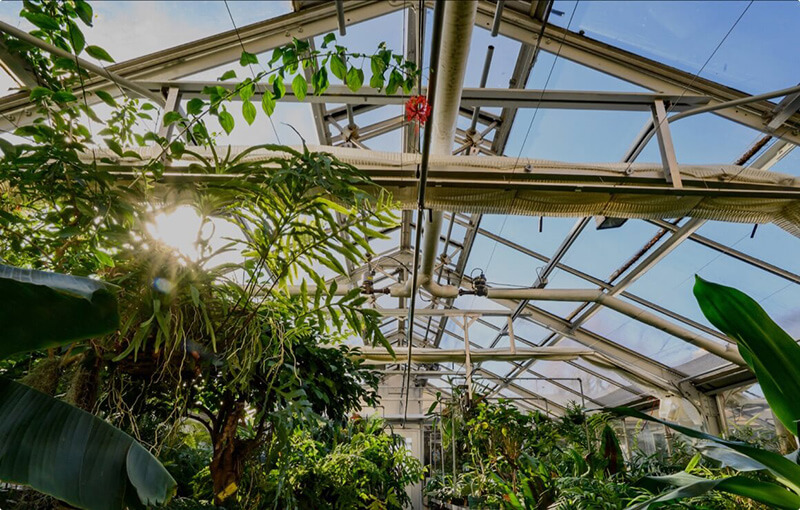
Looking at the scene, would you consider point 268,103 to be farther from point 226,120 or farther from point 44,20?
point 44,20

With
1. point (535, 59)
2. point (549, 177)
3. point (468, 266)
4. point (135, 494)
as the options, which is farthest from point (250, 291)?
point (468, 266)

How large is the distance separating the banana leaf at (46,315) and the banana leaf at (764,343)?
4.33 ft

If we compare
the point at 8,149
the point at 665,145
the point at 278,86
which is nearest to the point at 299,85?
the point at 278,86

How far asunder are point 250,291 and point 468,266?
A: 6294 mm

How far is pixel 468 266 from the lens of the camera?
7.36 meters

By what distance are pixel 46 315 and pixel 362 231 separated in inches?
30.6

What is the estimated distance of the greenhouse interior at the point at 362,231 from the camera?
1.07 m

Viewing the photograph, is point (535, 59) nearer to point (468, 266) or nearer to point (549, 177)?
point (549, 177)

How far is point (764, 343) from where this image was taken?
96 centimetres

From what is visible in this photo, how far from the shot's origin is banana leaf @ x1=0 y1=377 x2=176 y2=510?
36.7 inches

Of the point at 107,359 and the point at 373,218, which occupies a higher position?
the point at 373,218

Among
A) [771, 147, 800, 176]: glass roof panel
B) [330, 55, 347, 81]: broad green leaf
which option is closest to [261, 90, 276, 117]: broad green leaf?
[330, 55, 347, 81]: broad green leaf

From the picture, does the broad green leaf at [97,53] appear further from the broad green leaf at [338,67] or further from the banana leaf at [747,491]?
the banana leaf at [747,491]

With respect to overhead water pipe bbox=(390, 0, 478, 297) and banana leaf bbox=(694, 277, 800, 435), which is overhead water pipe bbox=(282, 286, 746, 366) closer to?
overhead water pipe bbox=(390, 0, 478, 297)
